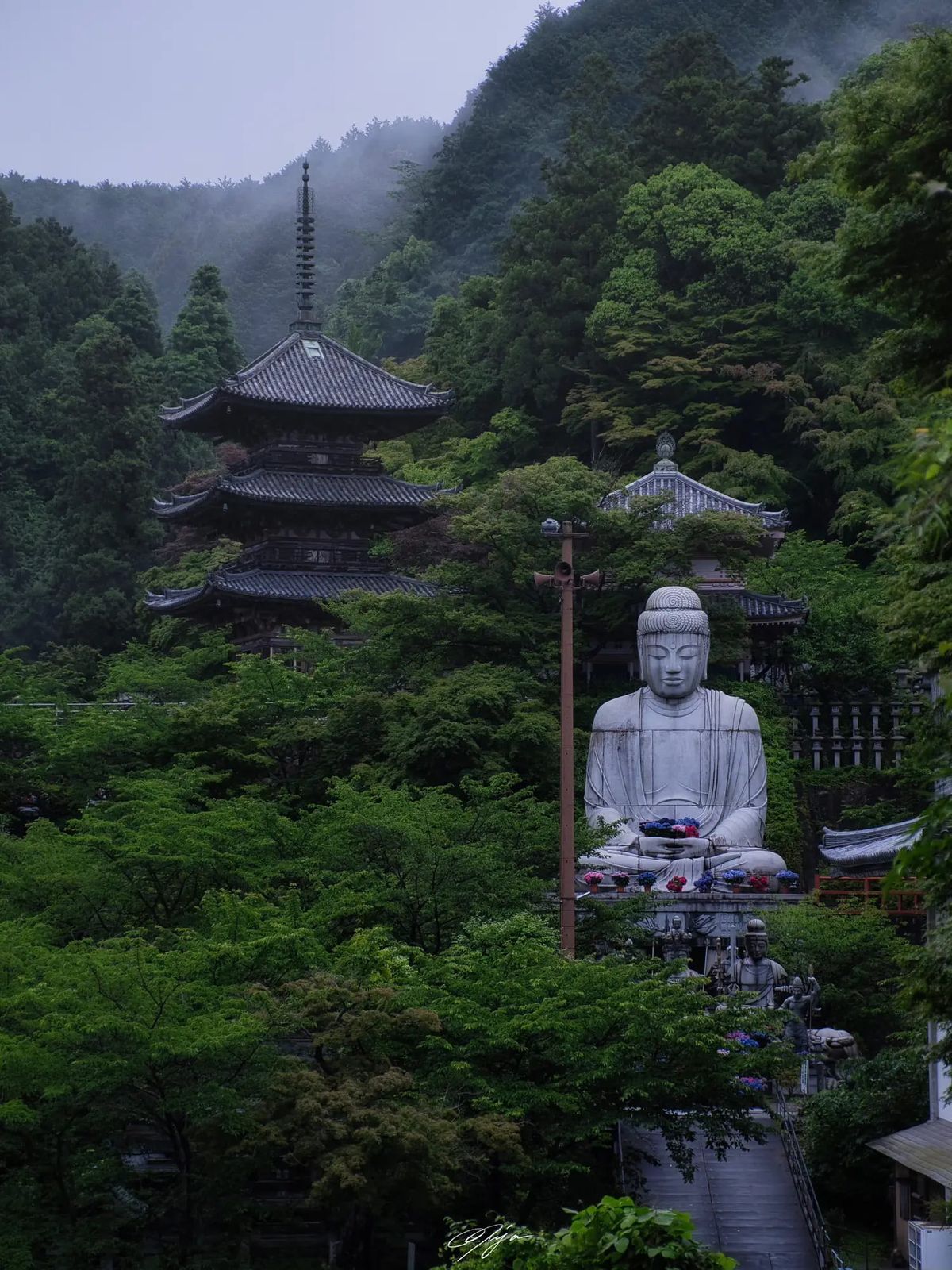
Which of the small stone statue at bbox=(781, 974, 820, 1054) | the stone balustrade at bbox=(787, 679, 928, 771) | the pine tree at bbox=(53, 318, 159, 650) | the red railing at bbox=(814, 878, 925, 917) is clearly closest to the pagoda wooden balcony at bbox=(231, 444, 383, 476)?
the pine tree at bbox=(53, 318, 159, 650)

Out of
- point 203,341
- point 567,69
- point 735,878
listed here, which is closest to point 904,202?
point 735,878

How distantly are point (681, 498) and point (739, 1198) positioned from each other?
18.3 m

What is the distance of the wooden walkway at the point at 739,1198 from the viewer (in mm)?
16594

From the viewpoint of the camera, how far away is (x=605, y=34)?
7319cm

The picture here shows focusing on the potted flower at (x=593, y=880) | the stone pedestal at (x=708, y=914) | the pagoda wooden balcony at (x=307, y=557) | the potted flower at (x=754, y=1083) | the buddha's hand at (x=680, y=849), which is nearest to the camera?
the potted flower at (x=754, y=1083)

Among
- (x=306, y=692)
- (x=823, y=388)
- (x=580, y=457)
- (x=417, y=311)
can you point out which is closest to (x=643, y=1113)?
(x=306, y=692)

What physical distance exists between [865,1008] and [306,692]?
10.2 meters

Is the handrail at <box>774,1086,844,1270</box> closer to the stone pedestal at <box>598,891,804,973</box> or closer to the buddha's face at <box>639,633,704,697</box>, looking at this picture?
the stone pedestal at <box>598,891,804,973</box>

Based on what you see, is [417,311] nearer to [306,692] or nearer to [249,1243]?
[306,692]

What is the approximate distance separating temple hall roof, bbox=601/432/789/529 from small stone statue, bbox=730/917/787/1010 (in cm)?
1131

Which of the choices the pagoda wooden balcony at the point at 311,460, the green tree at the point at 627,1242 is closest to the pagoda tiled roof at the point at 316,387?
the pagoda wooden balcony at the point at 311,460

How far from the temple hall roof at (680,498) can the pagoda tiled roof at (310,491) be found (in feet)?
12.3

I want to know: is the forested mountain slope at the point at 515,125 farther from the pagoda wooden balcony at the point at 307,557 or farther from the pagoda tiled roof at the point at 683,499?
the pagoda tiled roof at the point at 683,499

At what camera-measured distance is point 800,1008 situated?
21188 millimetres
